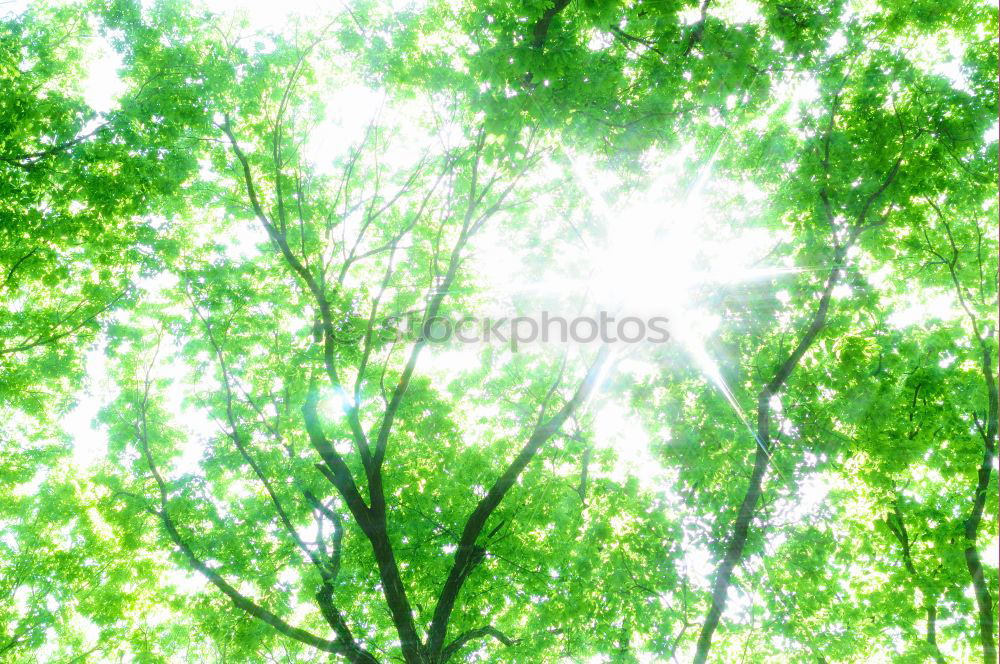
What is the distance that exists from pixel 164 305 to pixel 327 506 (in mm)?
5131

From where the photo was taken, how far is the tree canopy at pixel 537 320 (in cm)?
719

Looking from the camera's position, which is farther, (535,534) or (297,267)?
(535,534)

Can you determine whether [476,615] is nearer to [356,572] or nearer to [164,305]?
[356,572]

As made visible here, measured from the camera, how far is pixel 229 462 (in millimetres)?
9406

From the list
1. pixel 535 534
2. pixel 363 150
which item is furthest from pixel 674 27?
pixel 535 534

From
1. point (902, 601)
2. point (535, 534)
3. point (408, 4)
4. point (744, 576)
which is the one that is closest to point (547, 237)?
point (408, 4)

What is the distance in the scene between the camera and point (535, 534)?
34.2ft

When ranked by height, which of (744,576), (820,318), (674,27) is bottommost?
(744,576)

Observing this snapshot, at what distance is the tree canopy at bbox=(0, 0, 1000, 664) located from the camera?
23.6ft

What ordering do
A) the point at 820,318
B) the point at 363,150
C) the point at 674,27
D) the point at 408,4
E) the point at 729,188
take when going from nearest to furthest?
the point at 674,27
the point at 820,318
the point at 408,4
the point at 729,188
the point at 363,150

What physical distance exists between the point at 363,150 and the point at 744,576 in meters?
9.52

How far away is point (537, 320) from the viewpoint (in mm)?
10336

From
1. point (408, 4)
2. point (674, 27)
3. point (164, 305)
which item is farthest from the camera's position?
point (164, 305)

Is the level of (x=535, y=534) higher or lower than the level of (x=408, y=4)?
lower
